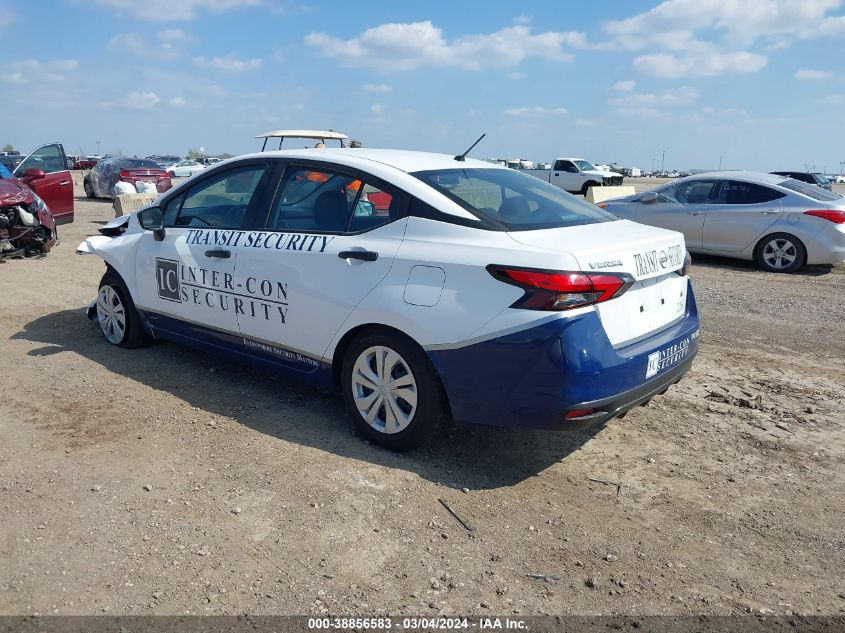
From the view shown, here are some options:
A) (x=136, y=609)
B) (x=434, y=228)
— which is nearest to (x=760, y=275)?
(x=434, y=228)

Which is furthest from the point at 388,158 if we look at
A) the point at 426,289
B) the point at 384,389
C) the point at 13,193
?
the point at 13,193

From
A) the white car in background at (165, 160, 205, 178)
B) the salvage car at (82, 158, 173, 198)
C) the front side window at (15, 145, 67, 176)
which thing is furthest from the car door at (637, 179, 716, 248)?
the white car in background at (165, 160, 205, 178)

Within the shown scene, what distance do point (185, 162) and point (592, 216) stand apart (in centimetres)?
5002

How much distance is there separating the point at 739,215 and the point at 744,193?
368mm

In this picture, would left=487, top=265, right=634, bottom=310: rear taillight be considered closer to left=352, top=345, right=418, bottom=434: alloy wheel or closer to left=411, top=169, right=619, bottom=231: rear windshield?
left=411, top=169, right=619, bottom=231: rear windshield

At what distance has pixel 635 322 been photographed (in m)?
3.69

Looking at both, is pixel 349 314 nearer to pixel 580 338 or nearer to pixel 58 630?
pixel 580 338

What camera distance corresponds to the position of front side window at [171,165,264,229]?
485cm

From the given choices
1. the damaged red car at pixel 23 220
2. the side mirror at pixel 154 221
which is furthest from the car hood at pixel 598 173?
the side mirror at pixel 154 221

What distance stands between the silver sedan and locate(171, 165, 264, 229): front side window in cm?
735

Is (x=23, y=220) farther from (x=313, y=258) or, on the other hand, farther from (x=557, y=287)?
(x=557, y=287)

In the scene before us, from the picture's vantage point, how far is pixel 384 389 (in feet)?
13.1

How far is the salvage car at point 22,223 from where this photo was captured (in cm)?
966

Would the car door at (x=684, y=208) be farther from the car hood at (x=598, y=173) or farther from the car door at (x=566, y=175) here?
the car door at (x=566, y=175)
